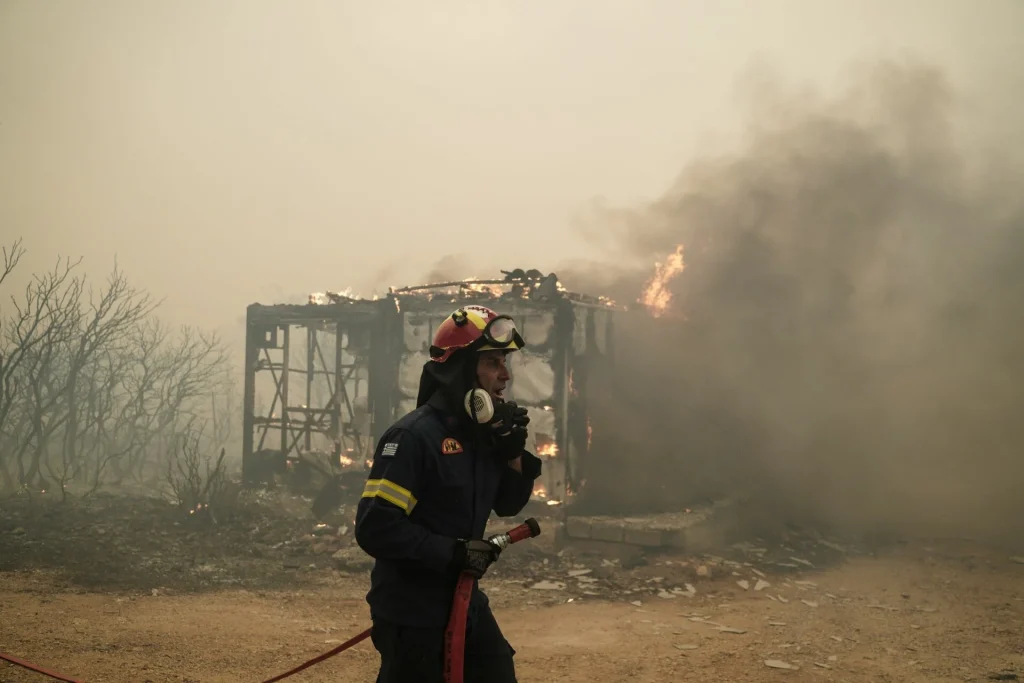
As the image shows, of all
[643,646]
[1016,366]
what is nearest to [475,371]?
[643,646]

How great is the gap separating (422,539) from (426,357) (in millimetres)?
11749

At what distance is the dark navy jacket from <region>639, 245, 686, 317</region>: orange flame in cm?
1300

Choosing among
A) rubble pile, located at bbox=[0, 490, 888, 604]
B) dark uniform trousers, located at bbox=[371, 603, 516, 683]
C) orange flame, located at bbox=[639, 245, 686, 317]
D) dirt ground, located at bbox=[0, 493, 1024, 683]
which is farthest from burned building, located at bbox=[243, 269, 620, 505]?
dark uniform trousers, located at bbox=[371, 603, 516, 683]

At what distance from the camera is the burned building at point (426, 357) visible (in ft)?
41.6

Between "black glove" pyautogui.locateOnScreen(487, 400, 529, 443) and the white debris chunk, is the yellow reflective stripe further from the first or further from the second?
the white debris chunk

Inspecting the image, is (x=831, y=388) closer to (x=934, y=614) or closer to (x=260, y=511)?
(x=934, y=614)

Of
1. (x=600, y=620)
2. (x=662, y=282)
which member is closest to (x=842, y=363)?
(x=662, y=282)

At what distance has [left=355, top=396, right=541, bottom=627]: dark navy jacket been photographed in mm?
2748

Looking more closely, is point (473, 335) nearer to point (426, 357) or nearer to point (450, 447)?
point (450, 447)

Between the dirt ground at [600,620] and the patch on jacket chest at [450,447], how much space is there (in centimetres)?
371

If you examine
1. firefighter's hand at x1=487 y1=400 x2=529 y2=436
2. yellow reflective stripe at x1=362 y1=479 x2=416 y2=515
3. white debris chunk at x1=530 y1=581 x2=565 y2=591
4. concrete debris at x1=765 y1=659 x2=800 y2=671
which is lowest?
white debris chunk at x1=530 y1=581 x2=565 y2=591

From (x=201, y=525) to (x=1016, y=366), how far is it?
16.5 m

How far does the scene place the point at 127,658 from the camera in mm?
6039

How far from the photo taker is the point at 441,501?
2.97m
